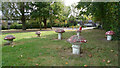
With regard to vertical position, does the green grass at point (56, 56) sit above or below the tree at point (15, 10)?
below

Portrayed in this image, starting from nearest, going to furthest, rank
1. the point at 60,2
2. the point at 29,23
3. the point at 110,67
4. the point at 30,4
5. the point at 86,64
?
the point at 110,67 → the point at 86,64 → the point at 30,4 → the point at 60,2 → the point at 29,23

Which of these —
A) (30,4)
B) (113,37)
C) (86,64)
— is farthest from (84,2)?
(30,4)

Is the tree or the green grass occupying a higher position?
the tree

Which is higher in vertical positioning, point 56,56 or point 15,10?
point 15,10

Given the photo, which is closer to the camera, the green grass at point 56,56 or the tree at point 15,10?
the green grass at point 56,56

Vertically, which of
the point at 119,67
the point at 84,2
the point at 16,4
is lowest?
the point at 119,67

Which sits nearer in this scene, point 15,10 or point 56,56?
point 56,56

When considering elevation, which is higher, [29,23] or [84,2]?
[84,2]

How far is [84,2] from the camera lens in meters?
8.25

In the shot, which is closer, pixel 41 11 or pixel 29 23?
pixel 41 11

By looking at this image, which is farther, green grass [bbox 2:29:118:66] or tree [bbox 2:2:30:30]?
tree [bbox 2:2:30:30]

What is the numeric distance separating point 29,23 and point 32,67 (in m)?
25.7

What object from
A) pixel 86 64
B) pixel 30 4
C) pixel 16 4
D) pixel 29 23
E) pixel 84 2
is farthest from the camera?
pixel 29 23

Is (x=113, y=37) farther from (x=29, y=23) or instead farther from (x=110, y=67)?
(x=29, y=23)
